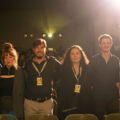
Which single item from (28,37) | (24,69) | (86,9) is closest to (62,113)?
(24,69)

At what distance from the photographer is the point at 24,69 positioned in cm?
290

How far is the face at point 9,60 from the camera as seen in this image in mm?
2824

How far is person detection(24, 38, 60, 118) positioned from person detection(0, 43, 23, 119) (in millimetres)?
123

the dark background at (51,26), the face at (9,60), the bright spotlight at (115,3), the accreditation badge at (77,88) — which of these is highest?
the bright spotlight at (115,3)

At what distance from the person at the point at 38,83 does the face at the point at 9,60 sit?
21 centimetres

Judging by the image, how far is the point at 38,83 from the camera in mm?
2842

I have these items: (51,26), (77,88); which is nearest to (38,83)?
(77,88)

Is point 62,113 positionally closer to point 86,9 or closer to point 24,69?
point 24,69

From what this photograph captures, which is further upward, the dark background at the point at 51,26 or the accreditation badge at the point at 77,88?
the dark background at the point at 51,26

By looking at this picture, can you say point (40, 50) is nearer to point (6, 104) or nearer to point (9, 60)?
point (9, 60)

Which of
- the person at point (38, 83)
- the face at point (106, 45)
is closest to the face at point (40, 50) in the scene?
the person at point (38, 83)

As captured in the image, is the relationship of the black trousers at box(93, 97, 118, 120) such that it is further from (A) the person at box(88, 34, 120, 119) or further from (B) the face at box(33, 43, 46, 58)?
(B) the face at box(33, 43, 46, 58)

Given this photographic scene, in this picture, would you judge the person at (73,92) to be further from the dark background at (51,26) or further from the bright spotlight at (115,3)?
the dark background at (51,26)

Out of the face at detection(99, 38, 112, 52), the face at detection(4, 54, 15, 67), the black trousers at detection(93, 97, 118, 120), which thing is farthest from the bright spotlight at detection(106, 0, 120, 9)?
the face at detection(4, 54, 15, 67)
